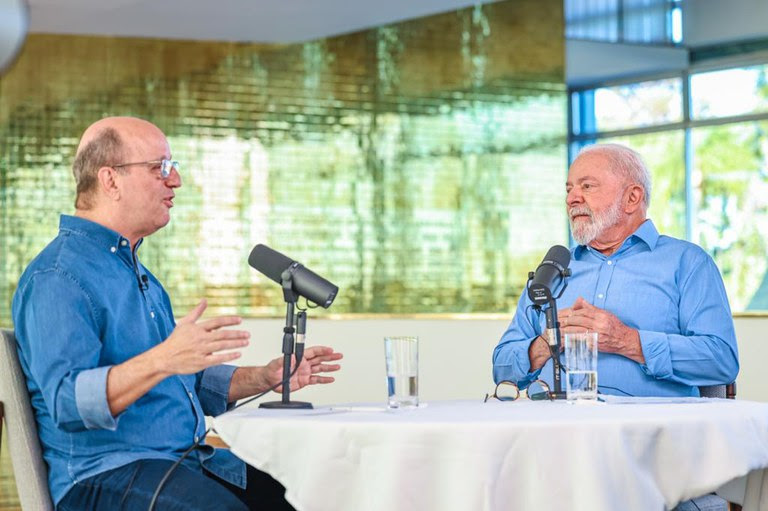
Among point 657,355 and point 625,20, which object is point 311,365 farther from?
point 625,20

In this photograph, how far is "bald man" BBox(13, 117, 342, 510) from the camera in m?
1.96

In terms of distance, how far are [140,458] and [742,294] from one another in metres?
6.71

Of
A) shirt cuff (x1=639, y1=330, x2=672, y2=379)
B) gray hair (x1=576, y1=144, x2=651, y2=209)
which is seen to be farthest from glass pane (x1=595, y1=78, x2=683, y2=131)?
shirt cuff (x1=639, y1=330, x2=672, y2=379)

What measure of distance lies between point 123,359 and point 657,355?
4.19 ft

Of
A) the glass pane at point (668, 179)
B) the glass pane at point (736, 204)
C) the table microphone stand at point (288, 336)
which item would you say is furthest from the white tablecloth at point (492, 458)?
the glass pane at point (668, 179)

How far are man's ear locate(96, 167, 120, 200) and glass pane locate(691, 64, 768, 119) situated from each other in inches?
260

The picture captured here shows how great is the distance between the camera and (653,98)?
8.45 m

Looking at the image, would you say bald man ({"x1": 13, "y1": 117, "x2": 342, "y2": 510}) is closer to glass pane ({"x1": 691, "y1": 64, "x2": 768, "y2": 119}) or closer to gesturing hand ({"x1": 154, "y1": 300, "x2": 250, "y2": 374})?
gesturing hand ({"x1": 154, "y1": 300, "x2": 250, "y2": 374})

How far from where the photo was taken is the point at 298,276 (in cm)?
209

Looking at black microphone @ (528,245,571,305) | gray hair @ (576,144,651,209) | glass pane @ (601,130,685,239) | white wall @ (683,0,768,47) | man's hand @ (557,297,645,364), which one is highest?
white wall @ (683,0,768,47)

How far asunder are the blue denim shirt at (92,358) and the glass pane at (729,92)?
658 centimetres

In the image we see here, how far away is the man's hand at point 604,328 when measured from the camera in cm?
264

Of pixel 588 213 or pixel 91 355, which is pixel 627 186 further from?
pixel 91 355

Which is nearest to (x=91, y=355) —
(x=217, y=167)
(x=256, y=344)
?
(x=256, y=344)
